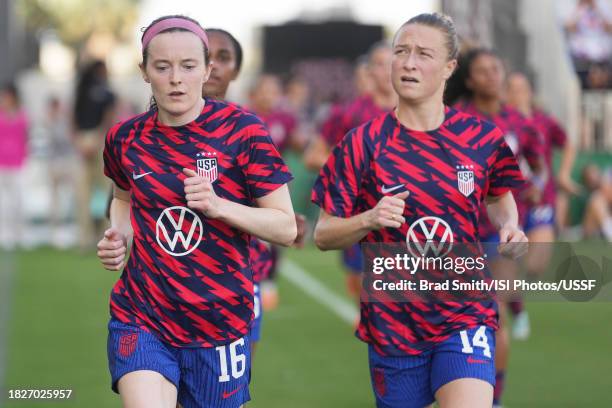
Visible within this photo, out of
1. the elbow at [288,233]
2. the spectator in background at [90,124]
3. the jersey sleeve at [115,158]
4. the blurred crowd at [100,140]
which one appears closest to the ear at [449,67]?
the elbow at [288,233]

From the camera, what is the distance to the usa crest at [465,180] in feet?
16.3

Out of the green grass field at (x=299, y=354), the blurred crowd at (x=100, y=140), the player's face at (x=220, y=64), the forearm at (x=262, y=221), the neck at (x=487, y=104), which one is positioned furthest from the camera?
the blurred crowd at (x=100, y=140)

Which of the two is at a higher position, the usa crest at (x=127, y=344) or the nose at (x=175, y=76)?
the nose at (x=175, y=76)

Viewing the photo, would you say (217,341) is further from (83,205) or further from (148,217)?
(83,205)

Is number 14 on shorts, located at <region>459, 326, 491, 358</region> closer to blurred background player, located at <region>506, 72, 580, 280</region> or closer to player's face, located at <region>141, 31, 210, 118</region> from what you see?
player's face, located at <region>141, 31, 210, 118</region>

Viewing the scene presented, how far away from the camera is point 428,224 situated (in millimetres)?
4938

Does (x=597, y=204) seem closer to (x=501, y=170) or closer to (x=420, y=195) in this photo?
(x=501, y=170)

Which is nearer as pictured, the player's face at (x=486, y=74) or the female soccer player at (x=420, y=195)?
the female soccer player at (x=420, y=195)

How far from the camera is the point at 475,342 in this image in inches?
193

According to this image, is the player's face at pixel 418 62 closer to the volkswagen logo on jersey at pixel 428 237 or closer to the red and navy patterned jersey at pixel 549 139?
the volkswagen logo on jersey at pixel 428 237

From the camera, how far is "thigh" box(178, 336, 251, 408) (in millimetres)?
4664

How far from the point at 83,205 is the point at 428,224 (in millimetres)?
13042

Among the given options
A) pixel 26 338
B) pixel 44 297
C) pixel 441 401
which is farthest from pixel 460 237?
pixel 44 297

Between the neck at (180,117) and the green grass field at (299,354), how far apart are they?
3532mm
